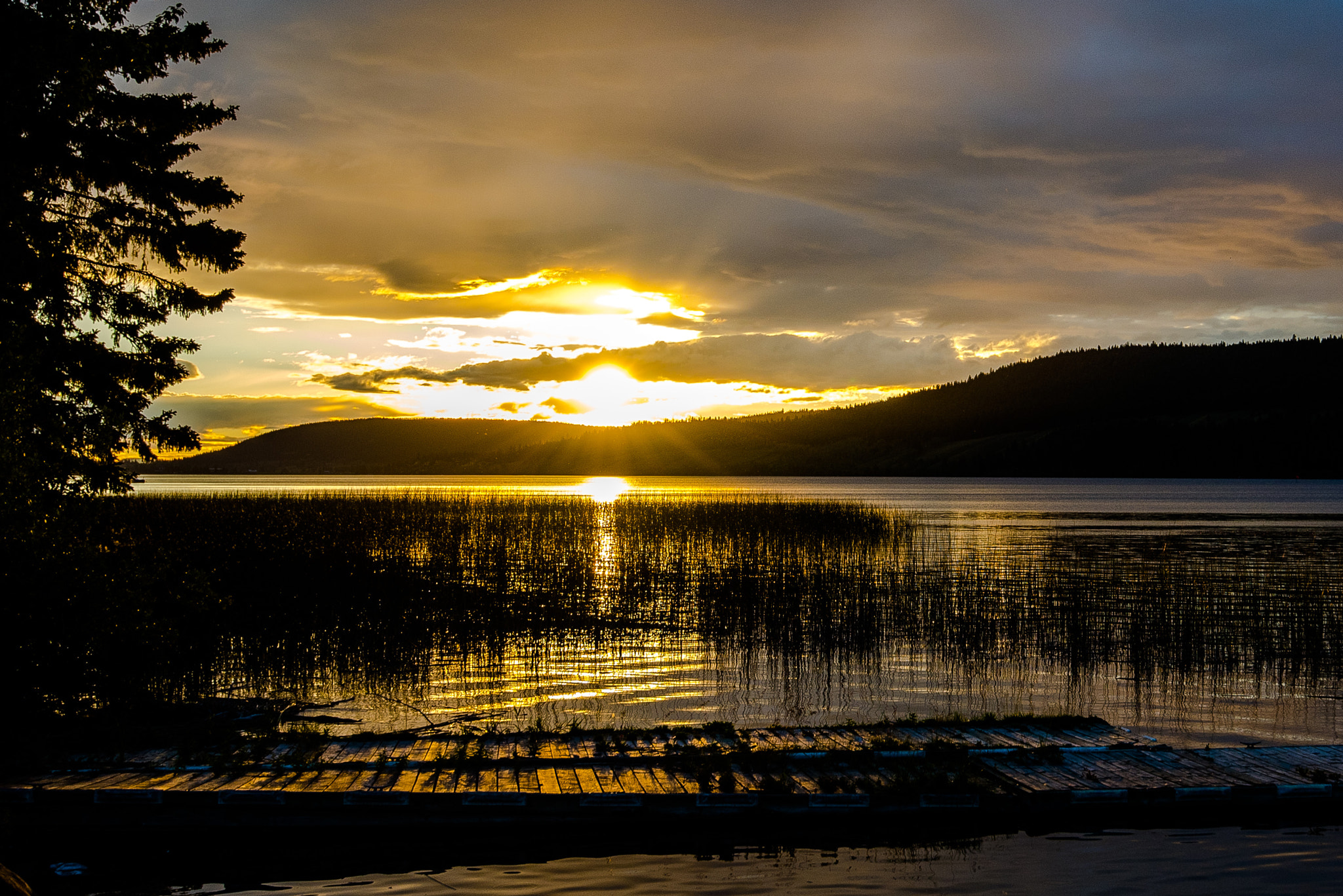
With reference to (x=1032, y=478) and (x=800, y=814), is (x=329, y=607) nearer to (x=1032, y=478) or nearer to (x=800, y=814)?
(x=800, y=814)

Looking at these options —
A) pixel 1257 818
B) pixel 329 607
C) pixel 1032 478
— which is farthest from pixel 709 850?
pixel 1032 478

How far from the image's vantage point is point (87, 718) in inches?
426

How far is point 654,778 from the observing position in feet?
28.8

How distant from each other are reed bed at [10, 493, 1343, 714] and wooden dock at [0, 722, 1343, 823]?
2.35 m

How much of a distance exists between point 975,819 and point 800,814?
5.10 ft

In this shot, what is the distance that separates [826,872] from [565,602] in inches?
545

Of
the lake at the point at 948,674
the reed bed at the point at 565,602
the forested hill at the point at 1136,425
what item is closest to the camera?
the reed bed at the point at 565,602

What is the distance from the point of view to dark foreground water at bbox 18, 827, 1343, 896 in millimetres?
7457

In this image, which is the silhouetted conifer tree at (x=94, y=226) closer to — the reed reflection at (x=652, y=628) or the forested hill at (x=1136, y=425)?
the reed reflection at (x=652, y=628)

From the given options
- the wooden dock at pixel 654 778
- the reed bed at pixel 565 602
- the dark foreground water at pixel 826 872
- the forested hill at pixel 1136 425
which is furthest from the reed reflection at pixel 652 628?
the forested hill at pixel 1136 425

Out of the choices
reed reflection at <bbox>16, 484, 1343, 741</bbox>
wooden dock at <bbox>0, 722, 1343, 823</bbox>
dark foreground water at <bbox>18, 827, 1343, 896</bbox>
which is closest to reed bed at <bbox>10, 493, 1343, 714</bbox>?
reed reflection at <bbox>16, 484, 1343, 741</bbox>

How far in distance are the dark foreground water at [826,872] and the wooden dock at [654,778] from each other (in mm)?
377

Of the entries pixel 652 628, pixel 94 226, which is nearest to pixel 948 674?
pixel 652 628

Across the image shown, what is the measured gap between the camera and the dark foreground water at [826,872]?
24.5 feet
